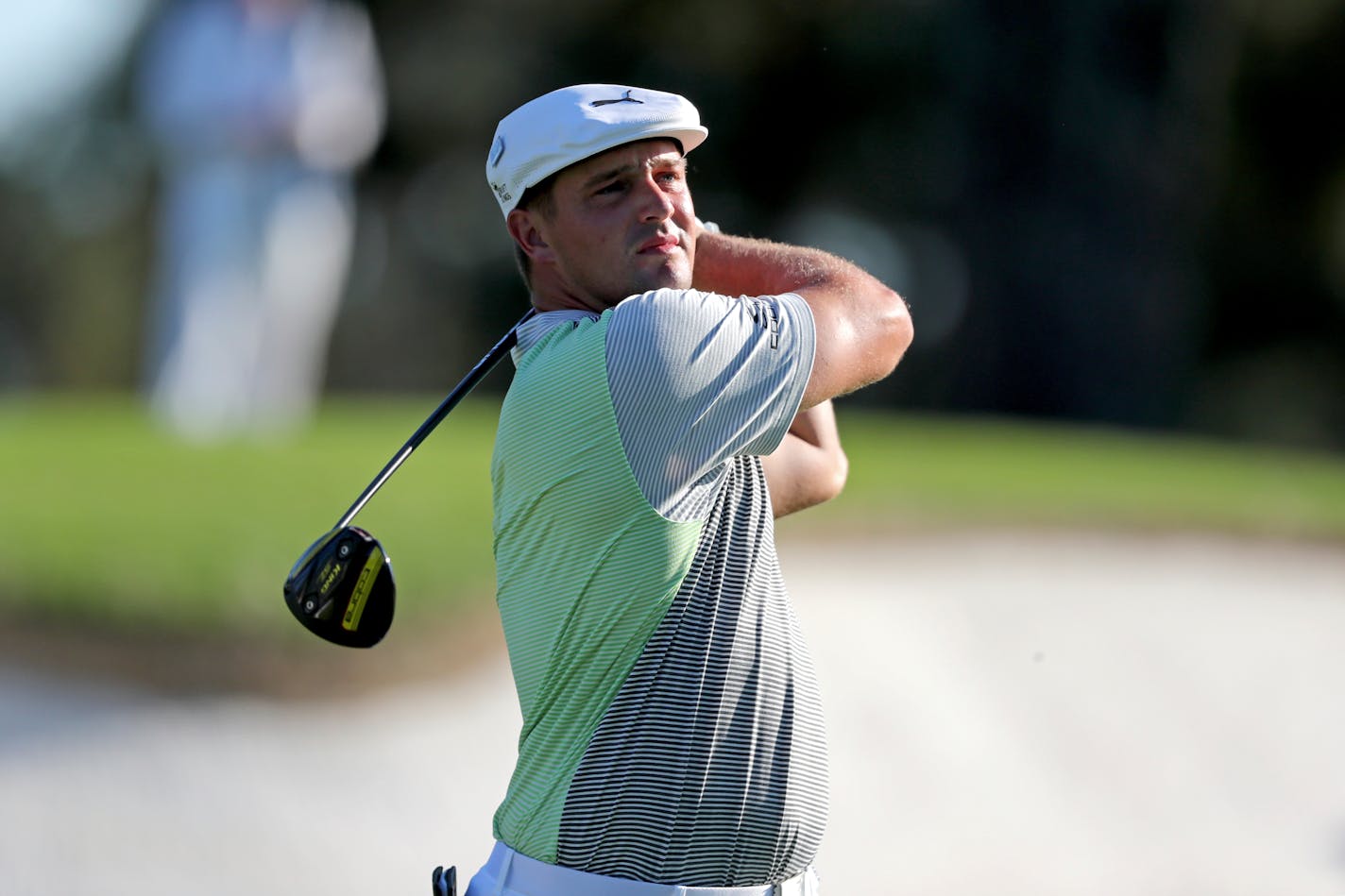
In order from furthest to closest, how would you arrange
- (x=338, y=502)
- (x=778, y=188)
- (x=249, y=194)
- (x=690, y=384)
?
1. (x=778, y=188)
2. (x=249, y=194)
3. (x=338, y=502)
4. (x=690, y=384)

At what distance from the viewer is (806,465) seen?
3.14 meters

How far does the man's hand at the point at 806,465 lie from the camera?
3092 mm

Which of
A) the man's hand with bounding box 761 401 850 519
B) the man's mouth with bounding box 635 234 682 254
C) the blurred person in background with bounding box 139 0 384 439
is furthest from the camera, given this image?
→ the blurred person in background with bounding box 139 0 384 439

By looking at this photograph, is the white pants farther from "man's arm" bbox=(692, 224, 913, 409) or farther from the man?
"man's arm" bbox=(692, 224, 913, 409)

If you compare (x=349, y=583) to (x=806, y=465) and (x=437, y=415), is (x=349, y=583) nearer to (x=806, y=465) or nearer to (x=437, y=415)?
(x=437, y=415)

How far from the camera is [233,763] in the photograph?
6.32 m

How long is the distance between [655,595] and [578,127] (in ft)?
2.34

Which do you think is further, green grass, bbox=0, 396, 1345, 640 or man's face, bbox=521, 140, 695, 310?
green grass, bbox=0, 396, 1345, 640

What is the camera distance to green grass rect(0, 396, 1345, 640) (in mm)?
6734

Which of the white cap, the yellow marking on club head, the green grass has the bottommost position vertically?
the green grass

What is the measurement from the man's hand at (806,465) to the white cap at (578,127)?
62cm

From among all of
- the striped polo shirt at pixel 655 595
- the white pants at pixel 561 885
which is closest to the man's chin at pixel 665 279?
the striped polo shirt at pixel 655 595

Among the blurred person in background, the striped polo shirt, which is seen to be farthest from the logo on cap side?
the blurred person in background

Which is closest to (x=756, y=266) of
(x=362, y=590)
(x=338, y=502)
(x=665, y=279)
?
(x=665, y=279)
